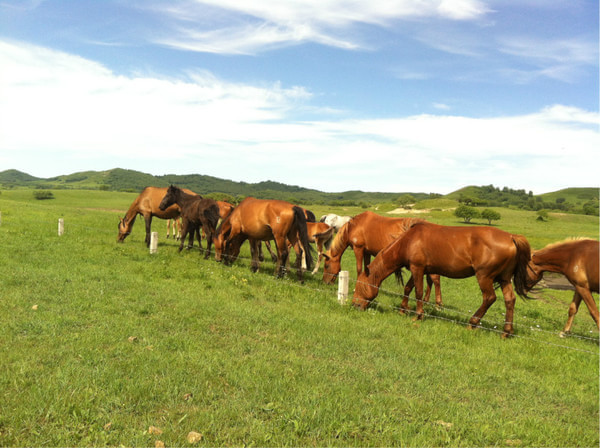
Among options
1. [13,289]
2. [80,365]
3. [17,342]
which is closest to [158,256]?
[13,289]

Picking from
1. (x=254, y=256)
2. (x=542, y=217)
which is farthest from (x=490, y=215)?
(x=254, y=256)

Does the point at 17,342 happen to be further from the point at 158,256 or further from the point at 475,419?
the point at 158,256

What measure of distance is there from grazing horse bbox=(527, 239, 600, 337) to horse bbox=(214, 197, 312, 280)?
22.2 ft

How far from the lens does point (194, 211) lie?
17297 mm

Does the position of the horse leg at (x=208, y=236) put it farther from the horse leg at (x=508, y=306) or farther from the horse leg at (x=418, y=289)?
the horse leg at (x=508, y=306)

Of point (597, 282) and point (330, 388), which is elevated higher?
point (597, 282)

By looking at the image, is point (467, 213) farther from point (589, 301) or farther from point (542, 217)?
point (589, 301)

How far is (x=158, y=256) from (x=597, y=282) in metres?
14.0

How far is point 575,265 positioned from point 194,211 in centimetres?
1396

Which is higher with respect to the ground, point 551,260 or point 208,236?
point 551,260

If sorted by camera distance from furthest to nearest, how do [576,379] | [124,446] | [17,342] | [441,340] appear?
[441,340]
[576,379]
[17,342]
[124,446]

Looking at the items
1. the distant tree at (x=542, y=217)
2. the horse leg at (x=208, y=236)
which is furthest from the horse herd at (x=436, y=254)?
the distant tree at (x=542, y=217)

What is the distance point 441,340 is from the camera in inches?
329

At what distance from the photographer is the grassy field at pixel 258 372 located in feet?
15.4
